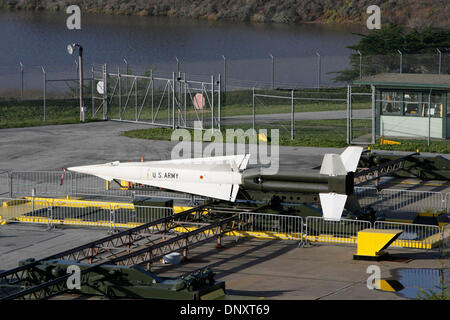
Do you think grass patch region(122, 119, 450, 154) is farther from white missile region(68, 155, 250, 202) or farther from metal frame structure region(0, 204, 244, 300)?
metal frame structure region(0, 204, 244, 300)

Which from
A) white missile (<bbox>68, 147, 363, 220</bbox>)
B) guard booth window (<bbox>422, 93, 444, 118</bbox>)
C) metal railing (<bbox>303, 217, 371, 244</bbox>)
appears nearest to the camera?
metal railing (<bbox>303, 217, 371, 244</bbox>)

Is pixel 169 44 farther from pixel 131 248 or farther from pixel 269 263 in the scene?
pixel 269 263

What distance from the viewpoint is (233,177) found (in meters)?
28.7

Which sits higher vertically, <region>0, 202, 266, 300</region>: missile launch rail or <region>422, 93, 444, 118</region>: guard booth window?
<region>422, 93, 444, 118</region>: guard booth window

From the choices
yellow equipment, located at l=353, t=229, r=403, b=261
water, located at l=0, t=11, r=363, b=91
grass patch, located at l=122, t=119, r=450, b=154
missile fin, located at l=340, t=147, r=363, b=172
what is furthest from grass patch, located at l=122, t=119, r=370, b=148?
water, located at l=0, t=11, r=363, b=91

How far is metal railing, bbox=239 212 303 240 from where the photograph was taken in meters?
27.5

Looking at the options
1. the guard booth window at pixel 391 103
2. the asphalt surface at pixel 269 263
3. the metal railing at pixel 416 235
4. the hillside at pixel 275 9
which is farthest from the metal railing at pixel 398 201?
the hillside at pixel 275 9

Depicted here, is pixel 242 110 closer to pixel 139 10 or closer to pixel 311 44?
pixel 311 44

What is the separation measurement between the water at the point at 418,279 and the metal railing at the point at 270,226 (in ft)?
15.4

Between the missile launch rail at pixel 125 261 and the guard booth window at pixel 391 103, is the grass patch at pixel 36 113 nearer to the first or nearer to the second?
the guard booth window at pixel 391 103

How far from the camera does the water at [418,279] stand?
2172cm

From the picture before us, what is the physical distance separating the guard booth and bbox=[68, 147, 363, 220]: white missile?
55.9ft

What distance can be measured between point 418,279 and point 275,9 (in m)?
117

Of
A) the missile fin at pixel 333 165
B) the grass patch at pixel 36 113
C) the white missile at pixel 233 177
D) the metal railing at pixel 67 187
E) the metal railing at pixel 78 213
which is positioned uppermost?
the grass patch at pixel 36 113
